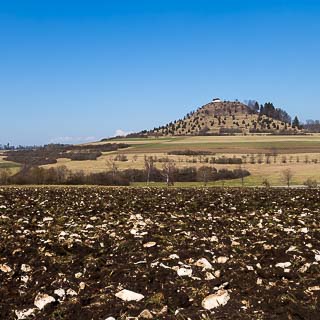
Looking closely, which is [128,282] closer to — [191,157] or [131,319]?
[131,319]

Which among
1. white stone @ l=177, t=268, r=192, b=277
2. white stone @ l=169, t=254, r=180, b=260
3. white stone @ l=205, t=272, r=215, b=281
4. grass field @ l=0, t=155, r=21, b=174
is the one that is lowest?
grass field @ l=0, t=155, r=21, b=174

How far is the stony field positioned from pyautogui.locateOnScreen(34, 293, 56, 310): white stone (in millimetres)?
17

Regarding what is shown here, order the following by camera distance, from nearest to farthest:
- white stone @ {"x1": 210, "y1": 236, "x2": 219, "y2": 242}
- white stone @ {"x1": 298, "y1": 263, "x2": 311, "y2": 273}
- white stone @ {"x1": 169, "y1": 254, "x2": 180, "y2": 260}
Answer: white stone @ {"x1": 298, "y1": 263, "x2": 311, "y2": 273}, white stone @ {"x1": 169, "y1": 254, "x2": 180, "y2": 260}, white stone @ {"x1": 210, "y1": 236, "x2": 219, "y2": 242}

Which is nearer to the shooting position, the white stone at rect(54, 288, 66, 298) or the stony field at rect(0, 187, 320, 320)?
the stony field at rect(0, 187, 320, 320)

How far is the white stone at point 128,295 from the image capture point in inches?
303

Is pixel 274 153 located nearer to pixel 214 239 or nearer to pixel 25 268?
pixel 214 239

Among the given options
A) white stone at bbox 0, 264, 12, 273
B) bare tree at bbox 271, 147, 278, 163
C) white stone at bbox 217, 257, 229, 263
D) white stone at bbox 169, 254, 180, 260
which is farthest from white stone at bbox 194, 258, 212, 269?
bare tree at bbox 271, 147, 278, 163

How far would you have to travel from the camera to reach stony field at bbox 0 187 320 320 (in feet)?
24.1

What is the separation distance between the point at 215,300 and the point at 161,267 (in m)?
1.78

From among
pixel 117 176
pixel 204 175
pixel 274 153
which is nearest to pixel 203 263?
pixel 117 176

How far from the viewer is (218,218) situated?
49.6 ft

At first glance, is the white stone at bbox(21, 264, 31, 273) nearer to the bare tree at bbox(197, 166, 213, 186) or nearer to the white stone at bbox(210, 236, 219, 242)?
the white stone at bbox(210, 236, 219, 242)

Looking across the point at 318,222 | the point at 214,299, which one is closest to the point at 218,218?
the point at 318,222

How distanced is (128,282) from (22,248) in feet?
11.9
